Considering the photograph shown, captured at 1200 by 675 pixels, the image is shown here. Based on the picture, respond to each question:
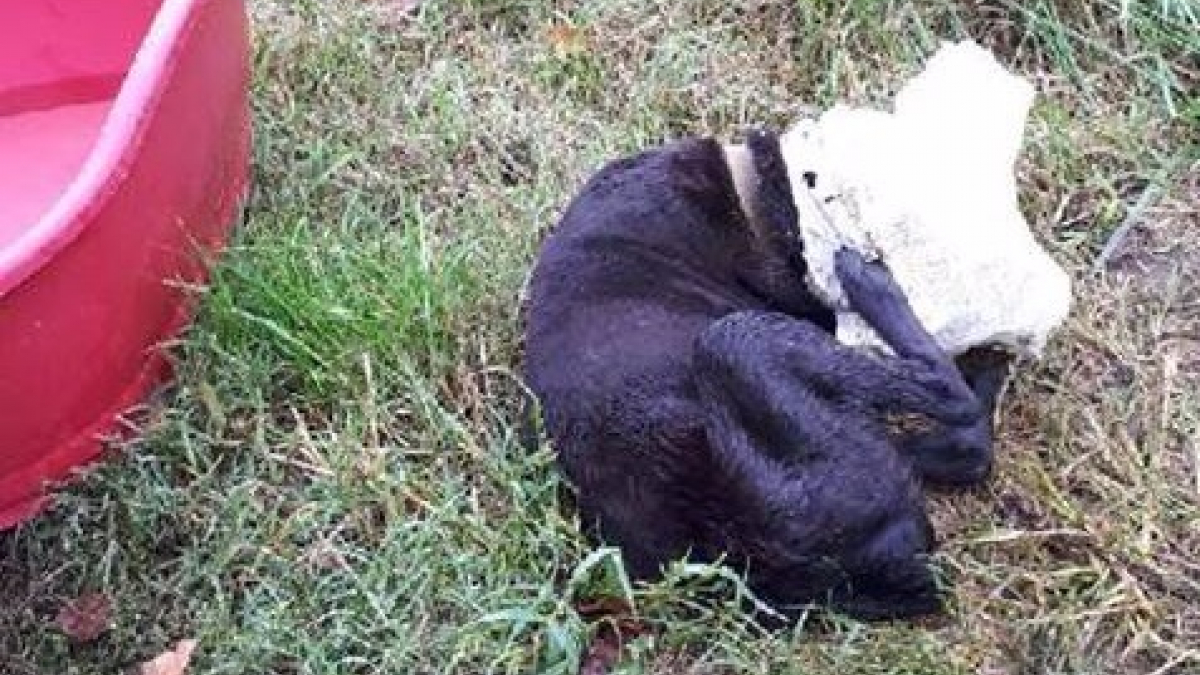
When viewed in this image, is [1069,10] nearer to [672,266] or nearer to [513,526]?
[672,266]

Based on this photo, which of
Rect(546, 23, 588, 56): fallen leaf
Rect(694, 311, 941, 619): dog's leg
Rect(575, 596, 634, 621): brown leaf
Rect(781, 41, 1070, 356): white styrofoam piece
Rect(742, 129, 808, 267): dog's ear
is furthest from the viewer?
Rect(546, 23, 588, 56): fallen leaf

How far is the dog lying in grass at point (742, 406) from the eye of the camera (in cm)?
276

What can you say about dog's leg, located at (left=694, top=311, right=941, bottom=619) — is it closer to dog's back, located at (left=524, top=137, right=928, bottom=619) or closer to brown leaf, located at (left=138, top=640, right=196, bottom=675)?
dog's back, located at (left=524, top=137, right=928, bottom=619)

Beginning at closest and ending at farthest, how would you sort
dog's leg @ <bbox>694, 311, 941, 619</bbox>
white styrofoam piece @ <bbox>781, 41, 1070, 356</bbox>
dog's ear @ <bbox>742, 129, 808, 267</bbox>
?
dog's leg @ <bbox>694, 311, 941, 619</bbox>
white styrofoam piece @ <bbox>781, 41, 1070, 356</bbox>
dog's ear @ <bbox>742, 129, 808, 267</bbox>

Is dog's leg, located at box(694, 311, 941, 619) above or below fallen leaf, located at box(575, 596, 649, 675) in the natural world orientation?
above

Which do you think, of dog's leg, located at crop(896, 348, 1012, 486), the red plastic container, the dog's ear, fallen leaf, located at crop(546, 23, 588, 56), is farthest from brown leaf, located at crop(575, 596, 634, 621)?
fallen leaf, located at crop(546, 23, 588, 56)

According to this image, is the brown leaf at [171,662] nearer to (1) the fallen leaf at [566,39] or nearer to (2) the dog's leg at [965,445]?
(2) the dog's leg at [965,445]

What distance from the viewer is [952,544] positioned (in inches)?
116

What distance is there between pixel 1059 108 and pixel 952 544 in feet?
3.20

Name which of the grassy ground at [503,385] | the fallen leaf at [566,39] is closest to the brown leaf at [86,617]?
the grassy ground at [503,385]

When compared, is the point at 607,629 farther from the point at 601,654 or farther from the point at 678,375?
the point at 678,375

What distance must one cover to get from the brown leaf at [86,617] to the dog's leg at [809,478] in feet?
2.77

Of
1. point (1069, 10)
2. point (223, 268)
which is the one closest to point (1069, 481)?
point (1069, 10)

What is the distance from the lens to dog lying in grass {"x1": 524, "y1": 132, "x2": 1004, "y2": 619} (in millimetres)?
2762
